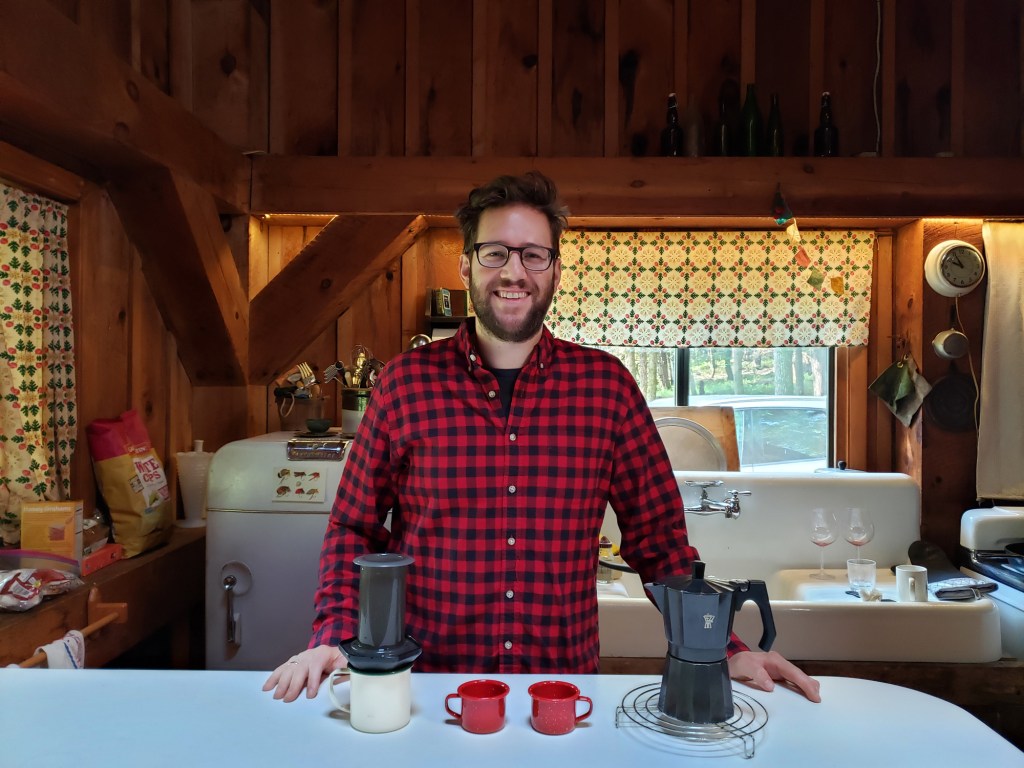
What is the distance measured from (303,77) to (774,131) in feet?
6.27

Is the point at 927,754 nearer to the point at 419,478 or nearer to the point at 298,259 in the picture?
the point at 419,478

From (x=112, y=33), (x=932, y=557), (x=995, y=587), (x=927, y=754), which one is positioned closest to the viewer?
(x=927, y=754)

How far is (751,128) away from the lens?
3.12m

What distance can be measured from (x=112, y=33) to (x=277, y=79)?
0.80 metres

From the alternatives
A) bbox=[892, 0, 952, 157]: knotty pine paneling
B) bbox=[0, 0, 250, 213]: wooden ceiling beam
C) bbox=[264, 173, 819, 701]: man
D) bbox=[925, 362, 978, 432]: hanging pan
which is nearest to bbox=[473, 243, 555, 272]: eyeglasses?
bbox=[264, 173, 819, 701]: man

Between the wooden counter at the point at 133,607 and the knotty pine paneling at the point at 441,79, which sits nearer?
the wooden counter at the point at 133,607

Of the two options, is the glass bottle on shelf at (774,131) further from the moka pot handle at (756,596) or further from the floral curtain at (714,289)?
the moka pot handle at (756,596)

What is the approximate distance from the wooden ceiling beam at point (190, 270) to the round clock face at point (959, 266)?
2818 millimetres

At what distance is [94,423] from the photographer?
2.53 meters

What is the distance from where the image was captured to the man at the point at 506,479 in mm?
1544

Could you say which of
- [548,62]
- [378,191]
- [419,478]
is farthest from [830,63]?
[419,478]

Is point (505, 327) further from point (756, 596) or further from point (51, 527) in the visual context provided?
point (51, 527)

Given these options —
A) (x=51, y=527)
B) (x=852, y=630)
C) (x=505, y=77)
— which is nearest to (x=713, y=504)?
(x=852, y=630)

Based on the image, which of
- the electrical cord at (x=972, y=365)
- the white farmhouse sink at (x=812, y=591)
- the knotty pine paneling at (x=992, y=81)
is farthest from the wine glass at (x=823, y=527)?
the knotty pine paneling at (x=992, y=81)
